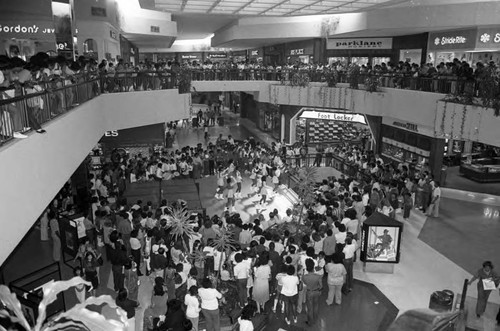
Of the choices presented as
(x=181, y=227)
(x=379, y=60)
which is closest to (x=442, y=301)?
(x=181, y=227)

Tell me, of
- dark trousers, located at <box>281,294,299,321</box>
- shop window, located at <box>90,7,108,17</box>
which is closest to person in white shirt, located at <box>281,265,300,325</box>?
dark trousers, located at <box>281,294,299,321</box>

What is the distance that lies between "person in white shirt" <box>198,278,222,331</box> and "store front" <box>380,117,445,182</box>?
13092 mm

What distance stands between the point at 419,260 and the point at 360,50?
54.7ft

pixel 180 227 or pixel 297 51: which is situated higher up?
pixel 297 51

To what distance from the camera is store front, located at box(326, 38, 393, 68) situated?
23.9 meters

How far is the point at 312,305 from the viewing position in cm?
829

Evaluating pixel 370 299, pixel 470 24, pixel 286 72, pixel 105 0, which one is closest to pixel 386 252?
pixel 370 299

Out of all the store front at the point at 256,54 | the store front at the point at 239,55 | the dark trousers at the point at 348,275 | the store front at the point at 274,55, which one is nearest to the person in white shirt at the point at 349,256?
the dark trousers at the point at 348,275

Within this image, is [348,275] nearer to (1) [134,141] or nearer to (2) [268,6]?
(1) [134,141]

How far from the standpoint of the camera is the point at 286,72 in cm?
2445

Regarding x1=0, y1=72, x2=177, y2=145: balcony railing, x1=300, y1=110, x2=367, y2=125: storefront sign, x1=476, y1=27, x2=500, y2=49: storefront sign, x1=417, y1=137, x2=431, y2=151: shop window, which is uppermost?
x1=476, y1=27, x2=500, y2=49: storefront sign

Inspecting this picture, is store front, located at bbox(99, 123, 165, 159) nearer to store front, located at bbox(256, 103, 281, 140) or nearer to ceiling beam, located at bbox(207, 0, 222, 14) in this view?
ceiling beam, located at bbox(207, 0, 222, 14)

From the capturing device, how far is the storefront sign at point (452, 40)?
57.9 ft

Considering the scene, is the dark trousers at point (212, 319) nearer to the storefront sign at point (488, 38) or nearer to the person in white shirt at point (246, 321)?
the person in white shirt at point (246, 321)
